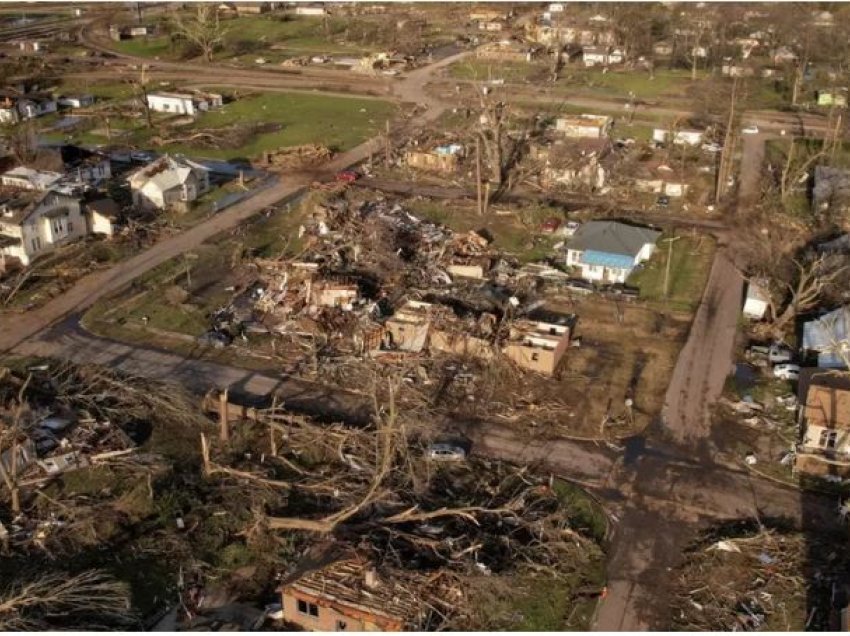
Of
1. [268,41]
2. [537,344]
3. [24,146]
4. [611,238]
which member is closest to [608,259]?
[611,238]

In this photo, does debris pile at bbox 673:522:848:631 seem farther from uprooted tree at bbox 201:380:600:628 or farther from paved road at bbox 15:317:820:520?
uprooted tree at bbox 201:380:600:628

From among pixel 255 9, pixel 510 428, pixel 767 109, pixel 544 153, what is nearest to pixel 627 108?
pixel 767 109

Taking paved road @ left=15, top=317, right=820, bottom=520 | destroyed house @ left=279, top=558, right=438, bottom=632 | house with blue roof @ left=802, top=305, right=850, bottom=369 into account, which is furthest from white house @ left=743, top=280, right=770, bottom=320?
destroyed house @ left=279, top=558, right=438, bottom=632

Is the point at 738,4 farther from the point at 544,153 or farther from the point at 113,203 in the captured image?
the point at 113,203

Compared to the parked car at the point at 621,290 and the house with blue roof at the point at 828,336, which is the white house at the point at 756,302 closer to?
the house with blue roof at the point at 828,336

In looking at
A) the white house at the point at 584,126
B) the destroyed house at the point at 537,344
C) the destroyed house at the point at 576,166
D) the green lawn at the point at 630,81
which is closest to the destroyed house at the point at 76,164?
the destroyed house at the point at 576,166

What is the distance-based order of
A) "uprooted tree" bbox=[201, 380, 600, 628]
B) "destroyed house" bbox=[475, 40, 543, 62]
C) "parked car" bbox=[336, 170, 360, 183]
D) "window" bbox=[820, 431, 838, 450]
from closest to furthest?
1. "uprooted tree" bbox=[201, 380, 600, 628]
2. "window" bbox=[820, 431, 838, 450]
3. "parked car" bbox=[336, 170, 360, 183]
4. "destroyed house" bbox=[475, 40, 543, 62]

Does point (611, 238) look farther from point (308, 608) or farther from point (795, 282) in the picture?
point (308, 608)
